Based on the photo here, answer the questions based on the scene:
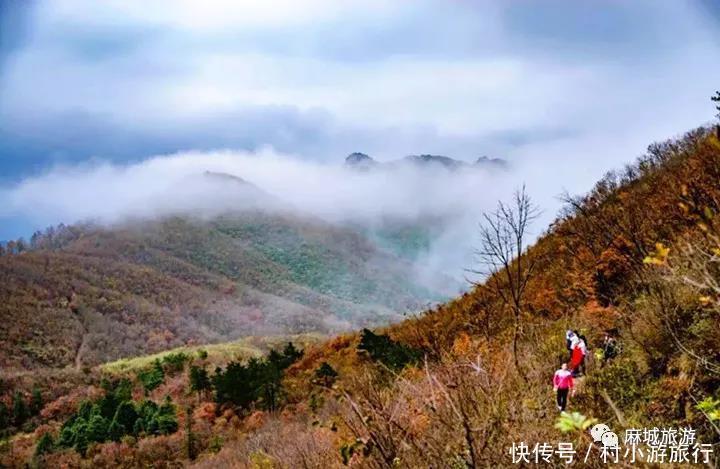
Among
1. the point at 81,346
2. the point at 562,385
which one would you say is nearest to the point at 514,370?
the point at 562,385

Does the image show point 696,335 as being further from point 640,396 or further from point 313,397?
point 313,397

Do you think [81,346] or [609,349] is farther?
[81,346]

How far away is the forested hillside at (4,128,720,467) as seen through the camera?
21.2 ft

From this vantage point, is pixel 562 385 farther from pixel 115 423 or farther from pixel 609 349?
pixel 115 423

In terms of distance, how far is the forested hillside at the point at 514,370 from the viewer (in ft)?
21.2

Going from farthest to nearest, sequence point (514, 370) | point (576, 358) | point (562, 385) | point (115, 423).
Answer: point (115, 423) → point (576, 358) → point (562, 385) → point (514, 370)

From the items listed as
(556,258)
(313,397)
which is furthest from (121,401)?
(556,258)

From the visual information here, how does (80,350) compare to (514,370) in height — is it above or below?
below

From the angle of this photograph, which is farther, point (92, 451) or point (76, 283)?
point (76, 283)

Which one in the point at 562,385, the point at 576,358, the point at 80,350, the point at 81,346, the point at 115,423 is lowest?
the point at 115,423

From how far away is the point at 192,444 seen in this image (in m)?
34.2

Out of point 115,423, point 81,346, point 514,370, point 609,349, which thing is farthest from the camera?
point 81,346

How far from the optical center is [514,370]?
899cm

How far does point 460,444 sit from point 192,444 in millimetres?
31923
